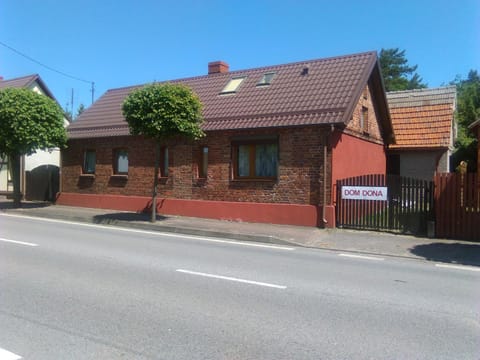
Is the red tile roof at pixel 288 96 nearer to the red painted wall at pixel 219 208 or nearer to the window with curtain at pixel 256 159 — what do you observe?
the window with curtain at pixel 256 159

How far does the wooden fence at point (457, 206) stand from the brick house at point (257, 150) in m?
2.99

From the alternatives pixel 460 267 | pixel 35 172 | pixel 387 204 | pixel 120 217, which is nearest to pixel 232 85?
pixel 120 217

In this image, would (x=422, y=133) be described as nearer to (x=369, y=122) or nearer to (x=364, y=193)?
(x=369, y=122)

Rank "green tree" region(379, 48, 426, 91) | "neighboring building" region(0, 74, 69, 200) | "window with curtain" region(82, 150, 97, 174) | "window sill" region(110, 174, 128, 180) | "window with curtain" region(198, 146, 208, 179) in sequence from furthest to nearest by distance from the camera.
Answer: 1. "green tree" region(379, 48, 426, 91)
2. "neighboring building" region(0, 74, 69, 200)
3. "window with curtain" region(82, 150, 97, 174)
4. "window sill" region(110, 174, 128, 180)
5. "window with curtain" region(198, 146, 208, 179)

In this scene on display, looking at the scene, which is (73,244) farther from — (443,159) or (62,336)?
(443,159)

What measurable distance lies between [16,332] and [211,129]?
12.2 metres

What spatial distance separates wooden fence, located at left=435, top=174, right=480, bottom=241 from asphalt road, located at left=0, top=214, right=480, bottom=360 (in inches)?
131

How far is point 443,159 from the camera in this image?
2080cm

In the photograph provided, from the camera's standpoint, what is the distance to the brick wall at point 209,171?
48.1 feet

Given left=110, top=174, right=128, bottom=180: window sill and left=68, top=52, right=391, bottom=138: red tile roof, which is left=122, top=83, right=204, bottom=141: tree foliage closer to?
left=68, top=52, right=391, bottom=138: red tile roof

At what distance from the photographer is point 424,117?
867 inches

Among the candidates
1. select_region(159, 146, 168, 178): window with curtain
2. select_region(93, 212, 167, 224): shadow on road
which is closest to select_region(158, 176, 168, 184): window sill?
select_region(159, 146, 168, 178): window with curtain

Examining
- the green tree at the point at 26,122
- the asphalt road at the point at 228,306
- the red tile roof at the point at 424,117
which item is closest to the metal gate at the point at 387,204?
the asphalt road at the point at 228,306

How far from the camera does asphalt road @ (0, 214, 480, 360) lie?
14.7 ft
